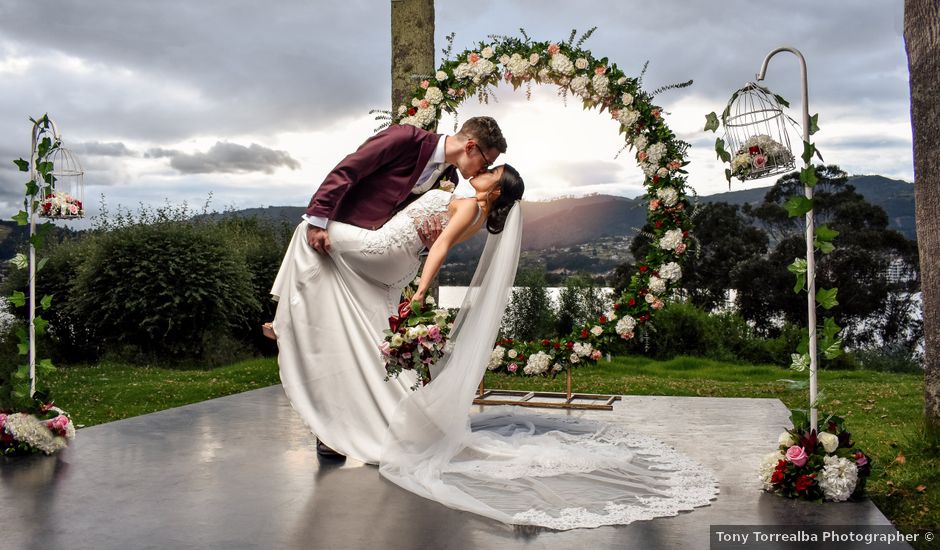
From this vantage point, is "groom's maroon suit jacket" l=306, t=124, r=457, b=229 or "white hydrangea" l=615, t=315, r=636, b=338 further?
"white hydrangea" l=615, t=315, r=636, b=338

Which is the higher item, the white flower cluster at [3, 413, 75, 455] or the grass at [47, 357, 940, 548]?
the white flower cluster at [3, 413, 75, 455]

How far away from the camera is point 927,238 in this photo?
5.18m

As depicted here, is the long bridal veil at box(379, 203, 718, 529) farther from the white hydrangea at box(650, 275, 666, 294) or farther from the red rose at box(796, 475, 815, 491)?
the white hydrangea at box(650, 275, 666, 294)

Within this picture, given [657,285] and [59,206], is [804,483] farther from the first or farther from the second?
[59,206]

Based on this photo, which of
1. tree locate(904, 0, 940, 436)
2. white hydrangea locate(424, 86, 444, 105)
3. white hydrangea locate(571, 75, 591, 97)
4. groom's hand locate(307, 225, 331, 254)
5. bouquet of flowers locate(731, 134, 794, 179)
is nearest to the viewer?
bouquet of flowers locate(731, 134, 794, 179)

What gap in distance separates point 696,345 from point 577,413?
304 inches

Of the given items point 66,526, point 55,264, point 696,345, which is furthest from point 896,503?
point 55,264

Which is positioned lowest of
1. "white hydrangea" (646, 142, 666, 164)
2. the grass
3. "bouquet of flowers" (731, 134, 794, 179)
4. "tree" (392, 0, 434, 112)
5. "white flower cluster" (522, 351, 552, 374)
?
the grass

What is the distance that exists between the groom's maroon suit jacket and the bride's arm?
0.41 metres

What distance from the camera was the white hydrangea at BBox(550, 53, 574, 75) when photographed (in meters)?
6.00

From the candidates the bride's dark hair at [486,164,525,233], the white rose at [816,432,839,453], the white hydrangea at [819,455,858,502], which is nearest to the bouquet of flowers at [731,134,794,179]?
the bride's dark hair at [486,164,525,233]

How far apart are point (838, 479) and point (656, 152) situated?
3.10m

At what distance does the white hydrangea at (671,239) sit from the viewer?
19.3 feet

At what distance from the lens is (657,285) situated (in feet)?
19.3
